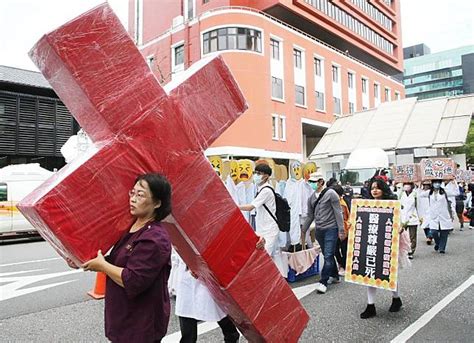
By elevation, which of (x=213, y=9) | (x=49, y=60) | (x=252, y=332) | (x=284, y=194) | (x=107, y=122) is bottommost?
(x=252, y=332)

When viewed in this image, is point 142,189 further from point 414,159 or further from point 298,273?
point 414,159

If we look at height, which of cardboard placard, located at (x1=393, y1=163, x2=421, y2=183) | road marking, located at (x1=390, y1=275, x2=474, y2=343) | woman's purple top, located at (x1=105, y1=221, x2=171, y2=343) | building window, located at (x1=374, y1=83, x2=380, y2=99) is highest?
building window, located at (x1=374, y1=83, x2=380, y2=99)

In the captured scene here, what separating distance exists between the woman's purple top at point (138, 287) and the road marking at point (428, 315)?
2.94 meters

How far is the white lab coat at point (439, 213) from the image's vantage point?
29.5 feet

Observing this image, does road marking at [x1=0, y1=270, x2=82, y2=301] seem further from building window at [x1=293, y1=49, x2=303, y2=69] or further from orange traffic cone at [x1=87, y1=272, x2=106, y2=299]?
building window at [x1=293, y1=49, x2=303, y2=69]

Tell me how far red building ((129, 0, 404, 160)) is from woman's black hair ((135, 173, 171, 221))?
1903 cm

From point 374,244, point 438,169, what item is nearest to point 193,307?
point 374,244

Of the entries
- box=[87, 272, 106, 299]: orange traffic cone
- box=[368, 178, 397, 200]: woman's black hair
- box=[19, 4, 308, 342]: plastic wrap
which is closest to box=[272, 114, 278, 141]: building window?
box=[368, 178, 397, 200]: woman's black hair

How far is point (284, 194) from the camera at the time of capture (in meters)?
7.98

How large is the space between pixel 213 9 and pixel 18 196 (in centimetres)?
1944

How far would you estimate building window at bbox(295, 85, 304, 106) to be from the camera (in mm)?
30127

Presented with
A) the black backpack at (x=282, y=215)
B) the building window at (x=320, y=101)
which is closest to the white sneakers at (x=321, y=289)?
the black backpack at (x=282, y=215)

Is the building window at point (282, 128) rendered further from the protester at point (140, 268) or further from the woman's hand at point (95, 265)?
the woman's hand at point (95, 265)

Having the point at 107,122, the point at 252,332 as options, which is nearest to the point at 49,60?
the point at 107,122
